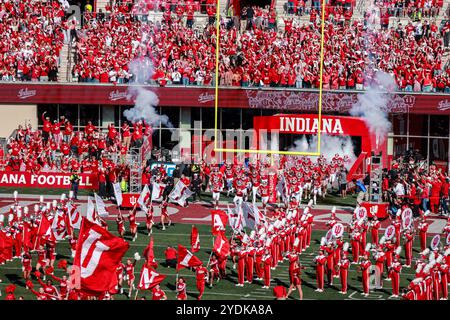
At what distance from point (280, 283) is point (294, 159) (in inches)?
419

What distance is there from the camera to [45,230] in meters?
18.2

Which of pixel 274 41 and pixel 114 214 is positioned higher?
pixel 274 41

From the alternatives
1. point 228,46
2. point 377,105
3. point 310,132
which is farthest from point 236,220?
point 228,46

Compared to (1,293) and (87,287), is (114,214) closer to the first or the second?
(1,293)

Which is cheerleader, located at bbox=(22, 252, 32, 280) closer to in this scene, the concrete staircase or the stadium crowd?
the stadium crowd

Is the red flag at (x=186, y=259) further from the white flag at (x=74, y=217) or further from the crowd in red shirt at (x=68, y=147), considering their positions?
the crowd in red shirt at (x=68, y=147)

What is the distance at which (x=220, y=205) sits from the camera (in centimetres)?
2486

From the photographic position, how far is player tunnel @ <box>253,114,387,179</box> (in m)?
28.1

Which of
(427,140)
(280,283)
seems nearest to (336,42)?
(427,140)

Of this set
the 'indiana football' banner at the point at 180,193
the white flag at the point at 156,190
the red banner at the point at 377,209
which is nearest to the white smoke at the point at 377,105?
the red banner at the point at 377,209

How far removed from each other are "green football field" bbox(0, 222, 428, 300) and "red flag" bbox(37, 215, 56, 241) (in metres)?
0.57

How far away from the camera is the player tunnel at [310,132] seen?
28.1m

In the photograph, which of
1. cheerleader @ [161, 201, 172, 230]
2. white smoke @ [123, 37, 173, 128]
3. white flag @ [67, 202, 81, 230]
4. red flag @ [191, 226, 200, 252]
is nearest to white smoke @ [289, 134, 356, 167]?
white smoke @ [123, 37, 173, 128]
